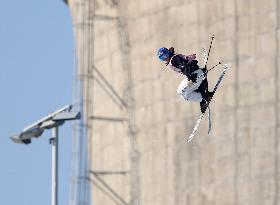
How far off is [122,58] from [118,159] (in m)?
4.66

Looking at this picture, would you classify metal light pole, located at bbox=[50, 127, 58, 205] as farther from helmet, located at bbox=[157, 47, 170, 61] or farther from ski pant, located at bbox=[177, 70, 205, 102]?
helmet, located at bbox=[157, 47, 170, 61]

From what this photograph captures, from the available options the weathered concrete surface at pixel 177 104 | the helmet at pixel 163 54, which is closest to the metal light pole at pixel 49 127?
the weathered concrete surface at pixel 177 104

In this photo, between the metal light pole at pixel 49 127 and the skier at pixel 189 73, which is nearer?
the skier at pixel 189 73

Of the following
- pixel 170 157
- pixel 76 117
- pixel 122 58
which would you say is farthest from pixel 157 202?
pixel 76 117

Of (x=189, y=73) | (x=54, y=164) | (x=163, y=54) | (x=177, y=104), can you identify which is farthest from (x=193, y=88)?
(x=177, y=104)

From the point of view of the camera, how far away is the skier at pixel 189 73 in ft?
136

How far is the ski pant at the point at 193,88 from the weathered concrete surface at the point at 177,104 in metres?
21.1

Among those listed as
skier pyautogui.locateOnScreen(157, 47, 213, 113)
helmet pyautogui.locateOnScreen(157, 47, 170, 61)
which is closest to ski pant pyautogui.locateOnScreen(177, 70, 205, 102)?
skier pyautogui.locateOnScreen(157, 47, 213, 113)

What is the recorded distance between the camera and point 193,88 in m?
43.1

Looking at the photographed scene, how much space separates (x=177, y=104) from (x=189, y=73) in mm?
28015

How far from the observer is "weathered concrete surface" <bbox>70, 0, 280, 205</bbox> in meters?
65.1

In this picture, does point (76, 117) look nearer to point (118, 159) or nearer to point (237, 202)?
point (237, 202)

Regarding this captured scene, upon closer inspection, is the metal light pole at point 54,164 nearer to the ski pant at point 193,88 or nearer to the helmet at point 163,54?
the ski pant at point 193,88

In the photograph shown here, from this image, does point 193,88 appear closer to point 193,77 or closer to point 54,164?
point 193,77
